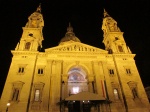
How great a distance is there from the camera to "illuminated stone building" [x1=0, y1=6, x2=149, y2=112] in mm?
25859

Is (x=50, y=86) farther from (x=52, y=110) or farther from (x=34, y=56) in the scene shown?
(x=34, y=56)

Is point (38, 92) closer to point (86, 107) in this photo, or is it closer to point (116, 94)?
point (86, 107)

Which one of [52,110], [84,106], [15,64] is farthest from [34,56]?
[84,106]

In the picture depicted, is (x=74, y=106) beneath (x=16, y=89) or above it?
beneath

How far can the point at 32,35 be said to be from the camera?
36.6m

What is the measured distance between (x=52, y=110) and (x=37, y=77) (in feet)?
23.4

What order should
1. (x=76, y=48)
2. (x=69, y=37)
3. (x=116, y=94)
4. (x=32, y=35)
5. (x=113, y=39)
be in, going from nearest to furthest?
(x=116, y=94), (x=76, y=48), (x=32, y=35), (x=113, y=39), (x=69, y=37)

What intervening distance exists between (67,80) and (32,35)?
1457 centimetres

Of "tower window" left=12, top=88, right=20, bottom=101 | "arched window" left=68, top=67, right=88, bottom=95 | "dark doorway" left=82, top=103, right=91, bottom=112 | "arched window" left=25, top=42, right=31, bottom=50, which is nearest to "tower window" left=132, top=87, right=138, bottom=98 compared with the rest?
"dark doorway" left=82, top=103, right=91, bottom=112

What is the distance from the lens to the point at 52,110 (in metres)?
25.3

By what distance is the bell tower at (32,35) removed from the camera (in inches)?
1331

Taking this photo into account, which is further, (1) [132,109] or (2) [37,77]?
(2) [37,77]

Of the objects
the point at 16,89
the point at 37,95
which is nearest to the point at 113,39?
the point at 37,95

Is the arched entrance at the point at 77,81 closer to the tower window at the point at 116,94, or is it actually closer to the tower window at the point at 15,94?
the tower window at the point at 116,94
